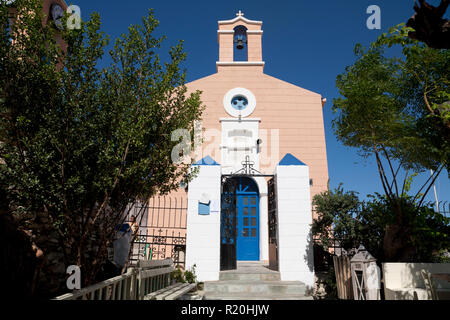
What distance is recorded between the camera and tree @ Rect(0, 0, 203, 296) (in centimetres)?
333

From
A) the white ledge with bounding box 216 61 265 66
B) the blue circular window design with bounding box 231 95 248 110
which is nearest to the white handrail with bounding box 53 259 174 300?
the blue circular window design with bounding box 231 95 248 110

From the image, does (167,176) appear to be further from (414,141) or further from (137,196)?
(414,141)

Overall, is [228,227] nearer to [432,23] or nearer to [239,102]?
[239,102]

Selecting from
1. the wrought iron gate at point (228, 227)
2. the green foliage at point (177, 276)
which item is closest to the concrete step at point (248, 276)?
the wrought iron gate at point (228, 227)

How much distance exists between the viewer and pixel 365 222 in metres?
7.16

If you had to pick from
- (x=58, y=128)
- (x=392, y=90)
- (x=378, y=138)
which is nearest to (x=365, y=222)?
(x=378, y=138)

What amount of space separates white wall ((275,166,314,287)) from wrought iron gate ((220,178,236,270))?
1.29 metres

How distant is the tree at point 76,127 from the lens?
3326mm

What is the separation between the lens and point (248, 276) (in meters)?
6.87

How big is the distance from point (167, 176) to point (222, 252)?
3.85 metres

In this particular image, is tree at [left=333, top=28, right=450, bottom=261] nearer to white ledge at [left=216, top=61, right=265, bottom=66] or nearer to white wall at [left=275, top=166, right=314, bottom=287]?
white wall at [left=275, top=166, right=314, bottom=287]

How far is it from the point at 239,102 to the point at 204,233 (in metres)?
6.46

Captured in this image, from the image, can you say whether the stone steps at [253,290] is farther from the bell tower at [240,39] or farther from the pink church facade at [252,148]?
the bell tower at [240,39]

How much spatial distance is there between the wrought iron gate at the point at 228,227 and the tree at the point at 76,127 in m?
3.78
